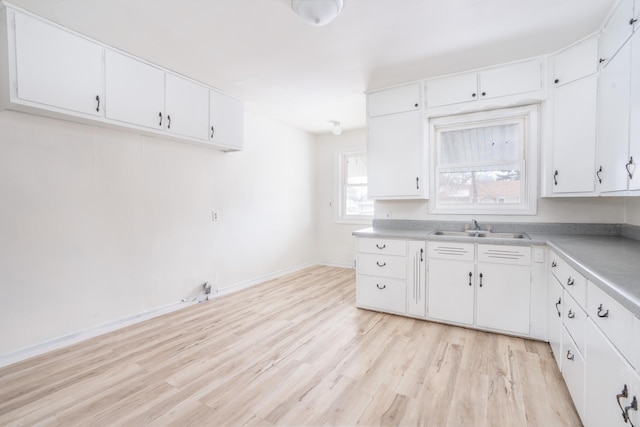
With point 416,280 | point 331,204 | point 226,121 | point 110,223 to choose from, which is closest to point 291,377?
point 416,280

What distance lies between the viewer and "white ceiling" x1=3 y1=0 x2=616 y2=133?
6.59 ft

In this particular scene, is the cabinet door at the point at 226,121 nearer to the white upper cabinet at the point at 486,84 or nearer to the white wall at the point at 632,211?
the white upper cabinet at the point at 486,84

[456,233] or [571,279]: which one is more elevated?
[456,233]

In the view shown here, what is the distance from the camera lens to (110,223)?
2.82m

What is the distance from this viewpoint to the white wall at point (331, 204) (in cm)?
541

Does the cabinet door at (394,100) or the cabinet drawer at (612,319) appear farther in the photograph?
the cabinet door at (394,100)

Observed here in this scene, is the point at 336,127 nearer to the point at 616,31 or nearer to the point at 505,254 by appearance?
the point at 505,254

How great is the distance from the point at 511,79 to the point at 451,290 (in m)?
2.13

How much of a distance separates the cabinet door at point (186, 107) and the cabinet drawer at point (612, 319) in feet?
11.6

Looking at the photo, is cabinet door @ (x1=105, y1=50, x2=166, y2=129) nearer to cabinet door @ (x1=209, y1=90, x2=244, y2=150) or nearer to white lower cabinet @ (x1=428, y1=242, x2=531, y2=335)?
cabinet door @ (x1=209, y1=90, x2=244, y2=150)

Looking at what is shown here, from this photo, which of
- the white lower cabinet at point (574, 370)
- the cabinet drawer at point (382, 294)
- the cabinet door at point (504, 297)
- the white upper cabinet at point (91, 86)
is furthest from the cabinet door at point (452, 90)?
the white upper cabinet at point (91, 86)

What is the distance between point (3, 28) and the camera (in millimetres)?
2008

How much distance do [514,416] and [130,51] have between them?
13.0 feet

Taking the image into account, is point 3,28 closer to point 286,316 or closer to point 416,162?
point 286,316
